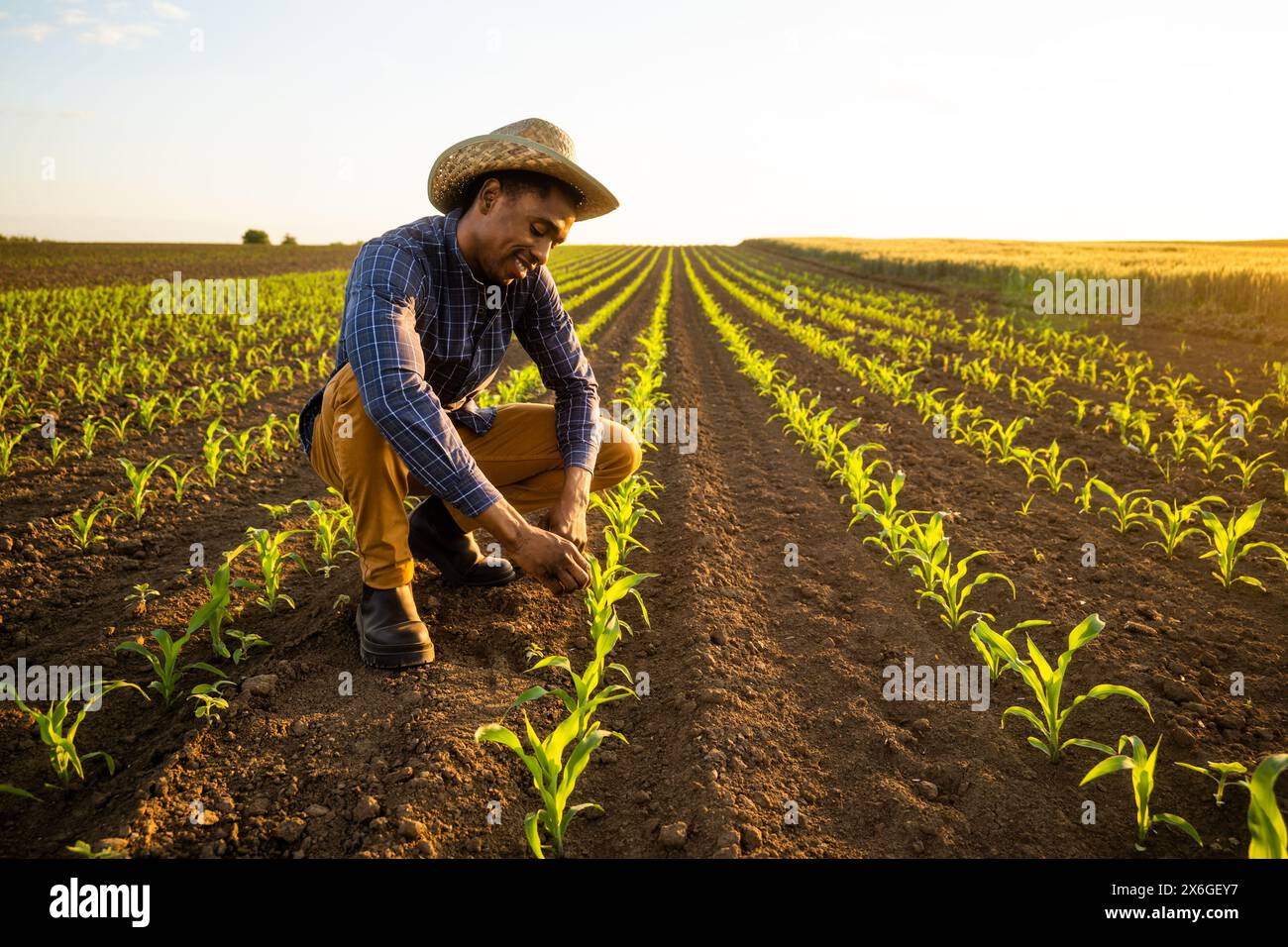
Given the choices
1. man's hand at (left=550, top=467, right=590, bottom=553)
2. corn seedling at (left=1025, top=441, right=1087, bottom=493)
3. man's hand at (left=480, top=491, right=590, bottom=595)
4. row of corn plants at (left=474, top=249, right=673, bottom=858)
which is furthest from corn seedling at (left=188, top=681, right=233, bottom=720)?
corn seedling at (left=1025, top=441, right=1087, bottom=493)

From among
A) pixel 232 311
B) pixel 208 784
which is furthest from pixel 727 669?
pixel 232 311

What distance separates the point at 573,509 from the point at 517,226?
1006 mm

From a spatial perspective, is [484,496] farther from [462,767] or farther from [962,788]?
[962,788]

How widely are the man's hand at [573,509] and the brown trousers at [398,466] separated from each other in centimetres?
32

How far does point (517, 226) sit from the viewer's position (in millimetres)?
2373

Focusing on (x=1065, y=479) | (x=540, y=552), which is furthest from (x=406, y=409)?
(x=1065, y=479)

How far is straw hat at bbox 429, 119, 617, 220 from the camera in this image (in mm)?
2262

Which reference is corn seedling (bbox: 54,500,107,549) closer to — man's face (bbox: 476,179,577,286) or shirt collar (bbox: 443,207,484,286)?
shirt collar (bbox: 443,207,484,286)

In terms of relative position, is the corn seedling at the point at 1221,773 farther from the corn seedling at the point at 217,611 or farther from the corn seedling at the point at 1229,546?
the corn seedling at the point at 217,611

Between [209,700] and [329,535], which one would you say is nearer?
[209,700]

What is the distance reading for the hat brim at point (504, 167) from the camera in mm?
2256

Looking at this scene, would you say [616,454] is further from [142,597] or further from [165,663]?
[142,597]

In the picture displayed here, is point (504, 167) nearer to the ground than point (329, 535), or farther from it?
farther from it
